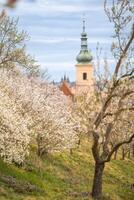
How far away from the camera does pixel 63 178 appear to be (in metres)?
30.5

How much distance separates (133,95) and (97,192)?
590cm

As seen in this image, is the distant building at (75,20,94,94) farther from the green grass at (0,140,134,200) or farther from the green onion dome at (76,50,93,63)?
the green grass at (0,140,134,200)

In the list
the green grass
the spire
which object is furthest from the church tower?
the green grass

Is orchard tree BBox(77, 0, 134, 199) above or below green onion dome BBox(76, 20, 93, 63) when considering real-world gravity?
below

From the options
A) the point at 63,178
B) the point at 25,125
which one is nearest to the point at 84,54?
the point at 63,178

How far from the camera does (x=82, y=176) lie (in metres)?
35.2

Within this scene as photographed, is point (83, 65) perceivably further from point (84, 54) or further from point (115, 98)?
point (115, 98)

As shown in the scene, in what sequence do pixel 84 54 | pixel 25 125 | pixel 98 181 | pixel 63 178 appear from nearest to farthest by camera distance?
1. pixel 98 181
2. pixel 25 125
3. pixel 63 178
4. pixel 84 54

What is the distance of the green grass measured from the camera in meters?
23.4

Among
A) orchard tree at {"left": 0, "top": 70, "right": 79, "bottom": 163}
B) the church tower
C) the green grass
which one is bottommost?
the green grass

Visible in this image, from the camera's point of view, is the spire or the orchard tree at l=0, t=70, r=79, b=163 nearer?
the orchard tree at l=0, t=70, r=79, b=163

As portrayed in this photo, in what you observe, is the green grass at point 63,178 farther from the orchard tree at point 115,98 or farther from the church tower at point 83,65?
the church tower at point 83,65

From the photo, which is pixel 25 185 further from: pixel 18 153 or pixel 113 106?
pixel 113 106

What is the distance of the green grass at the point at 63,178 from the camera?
2343 cm
